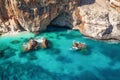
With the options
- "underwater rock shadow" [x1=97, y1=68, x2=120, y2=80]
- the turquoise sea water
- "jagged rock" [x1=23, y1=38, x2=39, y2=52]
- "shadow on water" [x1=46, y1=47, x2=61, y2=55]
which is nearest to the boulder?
"jagged rock" [x1=23, y1=38, x2=39, y2=52]

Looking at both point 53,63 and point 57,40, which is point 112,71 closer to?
point 53,63

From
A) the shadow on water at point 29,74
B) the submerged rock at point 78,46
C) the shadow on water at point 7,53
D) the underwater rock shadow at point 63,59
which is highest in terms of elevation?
the submerged rock at point 78,46

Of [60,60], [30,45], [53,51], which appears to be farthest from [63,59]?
[30,45]

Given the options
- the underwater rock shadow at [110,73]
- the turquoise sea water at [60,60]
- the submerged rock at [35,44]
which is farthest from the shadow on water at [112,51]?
the submerged rock at [35,44]

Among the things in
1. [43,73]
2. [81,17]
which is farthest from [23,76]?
[81,17]

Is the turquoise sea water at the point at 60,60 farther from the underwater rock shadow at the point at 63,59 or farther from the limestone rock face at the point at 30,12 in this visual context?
the limestone rock face at the point at 30,12

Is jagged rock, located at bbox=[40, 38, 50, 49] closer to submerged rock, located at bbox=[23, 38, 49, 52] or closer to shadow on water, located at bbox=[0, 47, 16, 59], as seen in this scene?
submerged rock, located at bbox=[23, 38, 49, 52]

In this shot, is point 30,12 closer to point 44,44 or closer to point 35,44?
point 35,44
